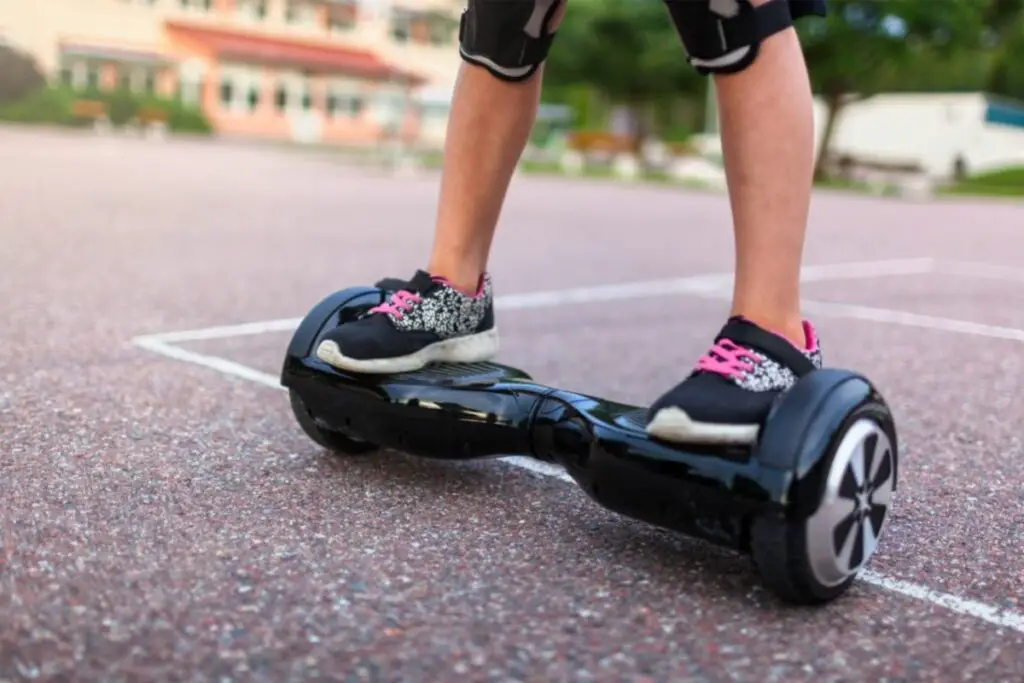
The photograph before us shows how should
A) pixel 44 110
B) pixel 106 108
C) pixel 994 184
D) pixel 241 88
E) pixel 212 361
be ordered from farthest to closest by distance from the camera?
pixel 241 88 < pixel 106 108 < pixel 44 110 < pixel 994 184 < pixel 212 361

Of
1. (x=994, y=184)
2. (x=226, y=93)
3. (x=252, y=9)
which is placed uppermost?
(x=252, y=9)

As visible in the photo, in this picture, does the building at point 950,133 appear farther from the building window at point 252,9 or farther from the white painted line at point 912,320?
the building window at point 252,9

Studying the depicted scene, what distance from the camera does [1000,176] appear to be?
2641 centimetres

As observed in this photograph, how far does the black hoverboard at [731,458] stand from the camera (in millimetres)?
1468

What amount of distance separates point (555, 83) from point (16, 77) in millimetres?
17989

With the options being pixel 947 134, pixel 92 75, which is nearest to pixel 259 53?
pixel 92 75

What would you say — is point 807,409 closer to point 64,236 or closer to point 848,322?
point 848,322

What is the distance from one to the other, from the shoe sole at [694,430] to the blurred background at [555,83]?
654 inches

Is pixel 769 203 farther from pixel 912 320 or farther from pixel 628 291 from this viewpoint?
pixel 628 291

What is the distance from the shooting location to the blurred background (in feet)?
83.0

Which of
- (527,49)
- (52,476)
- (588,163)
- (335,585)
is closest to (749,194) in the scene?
(527,49)

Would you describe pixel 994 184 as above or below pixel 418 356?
above

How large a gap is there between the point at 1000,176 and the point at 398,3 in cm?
3361

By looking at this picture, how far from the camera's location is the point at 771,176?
1703 millimetres
